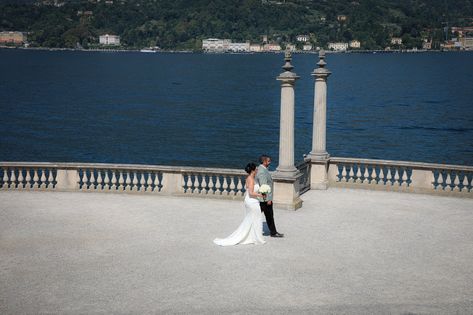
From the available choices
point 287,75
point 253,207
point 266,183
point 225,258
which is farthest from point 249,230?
point 287,75

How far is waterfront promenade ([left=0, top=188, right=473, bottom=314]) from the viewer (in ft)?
40.2

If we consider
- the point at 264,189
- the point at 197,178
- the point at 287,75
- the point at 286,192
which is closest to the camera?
the point at 264,189

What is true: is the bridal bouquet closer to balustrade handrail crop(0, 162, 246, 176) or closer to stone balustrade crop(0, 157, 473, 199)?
stone balustrade crop(0, 157, 473, 199)

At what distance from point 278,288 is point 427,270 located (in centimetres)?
322

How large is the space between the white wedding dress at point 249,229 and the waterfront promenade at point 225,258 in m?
0.32

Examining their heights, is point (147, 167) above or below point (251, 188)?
below

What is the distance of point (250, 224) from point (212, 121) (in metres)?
73.6

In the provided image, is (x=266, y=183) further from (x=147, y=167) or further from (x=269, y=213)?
(x=147, y=167)

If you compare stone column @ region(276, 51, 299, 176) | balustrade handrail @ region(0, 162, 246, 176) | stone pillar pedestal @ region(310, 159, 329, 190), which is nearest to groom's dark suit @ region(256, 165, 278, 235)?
stone column @ region(276, 51, 299, 176)

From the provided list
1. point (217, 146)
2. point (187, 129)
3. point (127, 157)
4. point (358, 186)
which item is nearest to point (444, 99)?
point (187, 129)

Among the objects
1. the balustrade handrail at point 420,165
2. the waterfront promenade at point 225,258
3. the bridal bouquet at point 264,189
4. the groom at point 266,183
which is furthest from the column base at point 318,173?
the bridal bouquet at point 264,189

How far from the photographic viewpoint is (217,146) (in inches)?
2736

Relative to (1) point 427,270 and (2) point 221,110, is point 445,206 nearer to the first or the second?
(1) point 427,270

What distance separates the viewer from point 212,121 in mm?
89188
